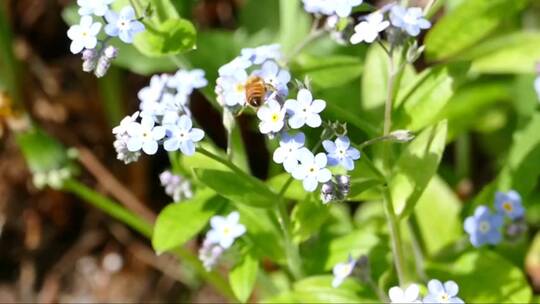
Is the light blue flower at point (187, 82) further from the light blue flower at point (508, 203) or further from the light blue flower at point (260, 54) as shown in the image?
the light blue flower at point (508, 203)

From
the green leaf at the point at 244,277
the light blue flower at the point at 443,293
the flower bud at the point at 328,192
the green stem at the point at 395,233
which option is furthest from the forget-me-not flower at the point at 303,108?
the green leaf at the point at 244,277

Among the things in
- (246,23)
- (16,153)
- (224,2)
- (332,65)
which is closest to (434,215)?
(332,65)

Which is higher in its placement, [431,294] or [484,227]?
[484,227]

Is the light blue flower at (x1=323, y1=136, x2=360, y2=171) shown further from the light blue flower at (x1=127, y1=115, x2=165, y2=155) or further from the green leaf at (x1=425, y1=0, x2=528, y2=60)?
the green leaf at (x1=425, y1=0, x2=528, y2=60)

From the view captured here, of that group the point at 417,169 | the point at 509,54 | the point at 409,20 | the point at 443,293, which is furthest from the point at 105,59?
the point at 509,54

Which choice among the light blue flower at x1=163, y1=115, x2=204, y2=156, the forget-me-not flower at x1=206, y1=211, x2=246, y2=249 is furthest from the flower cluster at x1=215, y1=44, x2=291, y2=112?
the forget-me-not flower at x1=206, y1=211, x2=246, y2=249

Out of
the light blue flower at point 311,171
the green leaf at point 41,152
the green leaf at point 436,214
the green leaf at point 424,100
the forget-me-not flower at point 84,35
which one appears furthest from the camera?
the green leaf at point 436,214

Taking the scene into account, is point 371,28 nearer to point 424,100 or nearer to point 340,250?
point 424,100
